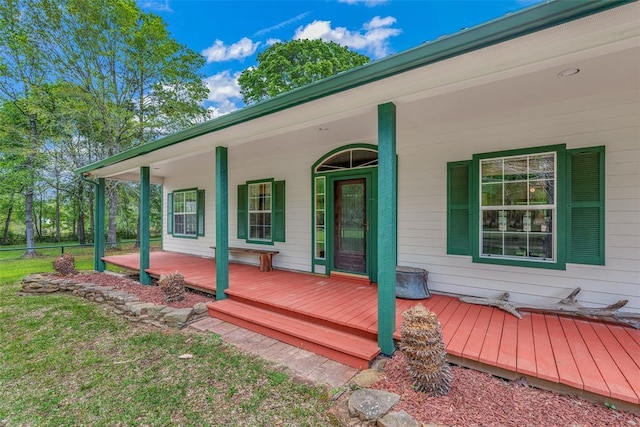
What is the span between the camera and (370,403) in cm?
204

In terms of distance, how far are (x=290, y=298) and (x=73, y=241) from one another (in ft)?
65.7

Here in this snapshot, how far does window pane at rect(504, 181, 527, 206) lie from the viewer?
11.6 ft

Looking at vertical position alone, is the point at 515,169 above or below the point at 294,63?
below

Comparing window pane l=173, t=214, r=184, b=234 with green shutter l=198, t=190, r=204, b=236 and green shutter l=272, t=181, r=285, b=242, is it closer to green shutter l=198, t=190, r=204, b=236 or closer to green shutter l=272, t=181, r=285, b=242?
green shutter l=198, t=190, r=204, b=236

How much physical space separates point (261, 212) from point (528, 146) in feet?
16.3

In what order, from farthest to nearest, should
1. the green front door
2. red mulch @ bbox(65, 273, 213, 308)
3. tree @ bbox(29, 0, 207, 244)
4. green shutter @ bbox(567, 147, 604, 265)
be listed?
tree @ bbox(29, 0, 207, 244)
the green front door
red mulch @ bbox(65, 273, 213, 308)
green shutter @ bbox(567, 147, 604, 265)

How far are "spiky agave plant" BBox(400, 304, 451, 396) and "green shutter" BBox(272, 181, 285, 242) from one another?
13.2ft

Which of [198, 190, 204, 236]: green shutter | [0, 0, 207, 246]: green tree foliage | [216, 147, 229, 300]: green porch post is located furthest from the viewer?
[0, 0, 207, 246]: green tree foliage

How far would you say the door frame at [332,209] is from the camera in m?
4.65

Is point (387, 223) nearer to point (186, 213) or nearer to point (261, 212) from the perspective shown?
point (261, 212)

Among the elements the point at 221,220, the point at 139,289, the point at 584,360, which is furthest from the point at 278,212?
the point at 584,360

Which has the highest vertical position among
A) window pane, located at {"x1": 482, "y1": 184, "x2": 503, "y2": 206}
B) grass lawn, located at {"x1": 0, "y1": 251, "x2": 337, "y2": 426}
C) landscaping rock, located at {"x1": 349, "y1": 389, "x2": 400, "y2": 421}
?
window pane, located at {"x1": 482, "y1": 184, "x2": 503, "y2": 206}

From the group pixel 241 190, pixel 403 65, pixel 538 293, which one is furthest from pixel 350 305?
pixel 241 190

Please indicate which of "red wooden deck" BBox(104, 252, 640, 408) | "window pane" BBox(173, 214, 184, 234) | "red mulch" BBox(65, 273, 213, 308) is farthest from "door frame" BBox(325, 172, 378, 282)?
"window pane" BBox(173, 214, 184, 234)
